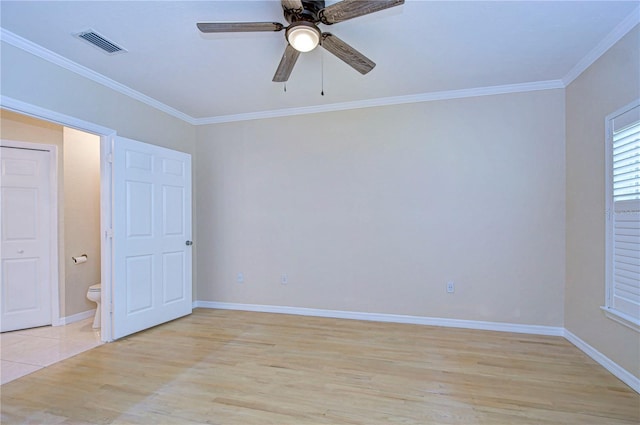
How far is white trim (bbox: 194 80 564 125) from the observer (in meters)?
3.31

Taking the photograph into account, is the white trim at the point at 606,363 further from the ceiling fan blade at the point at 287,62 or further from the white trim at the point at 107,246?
the white trim at the point at 107,246

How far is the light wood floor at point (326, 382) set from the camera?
1.98 metres

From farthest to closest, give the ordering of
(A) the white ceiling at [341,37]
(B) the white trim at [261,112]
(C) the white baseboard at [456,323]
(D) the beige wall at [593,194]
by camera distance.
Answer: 1. (B) the white trim at [261,112]
2. (C) the white baseboard at [456,323]
3. (D) the beige wall at [593,194]
4. (A) the white ceiling at [341,37]

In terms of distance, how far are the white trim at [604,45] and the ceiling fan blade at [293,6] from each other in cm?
231

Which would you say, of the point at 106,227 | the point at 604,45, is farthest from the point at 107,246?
the point at 604,45

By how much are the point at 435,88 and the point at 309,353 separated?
3.04 metres

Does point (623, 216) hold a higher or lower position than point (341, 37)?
lower

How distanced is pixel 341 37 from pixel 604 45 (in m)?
2.13

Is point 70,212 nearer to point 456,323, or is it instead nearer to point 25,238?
point 25,238

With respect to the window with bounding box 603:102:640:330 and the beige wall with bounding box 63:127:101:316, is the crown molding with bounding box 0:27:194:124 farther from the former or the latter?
the window with bounding box 603:102:640:330

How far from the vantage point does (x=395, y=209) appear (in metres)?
3.73

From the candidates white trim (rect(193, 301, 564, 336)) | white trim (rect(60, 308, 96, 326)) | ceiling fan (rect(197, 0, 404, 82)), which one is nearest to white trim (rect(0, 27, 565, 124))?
ceiling fan (rect(197, 0, 404, 82))

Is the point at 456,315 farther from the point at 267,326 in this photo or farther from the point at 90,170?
the point at 90,170

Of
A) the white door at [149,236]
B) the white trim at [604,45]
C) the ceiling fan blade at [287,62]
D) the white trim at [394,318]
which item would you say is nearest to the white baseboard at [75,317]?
the white door at [149,236]
